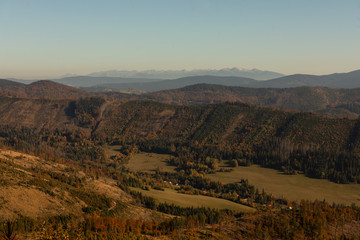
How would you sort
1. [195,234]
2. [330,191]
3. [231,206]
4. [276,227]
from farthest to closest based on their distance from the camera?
[330,191] < [231,206] < [276,227] < [195,234]

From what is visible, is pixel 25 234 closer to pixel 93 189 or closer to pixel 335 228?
pixel 93 189

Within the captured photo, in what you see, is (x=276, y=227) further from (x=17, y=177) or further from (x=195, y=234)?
(x=17, y=177)

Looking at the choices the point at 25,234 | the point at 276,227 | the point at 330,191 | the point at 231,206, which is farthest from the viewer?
the point at 330,191

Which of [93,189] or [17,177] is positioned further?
[93,189]

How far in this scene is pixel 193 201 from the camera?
6255 inches

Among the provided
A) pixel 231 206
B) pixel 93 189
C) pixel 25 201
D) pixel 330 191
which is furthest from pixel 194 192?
pixel 25 201

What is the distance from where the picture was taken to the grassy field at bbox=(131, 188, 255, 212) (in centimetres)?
15312

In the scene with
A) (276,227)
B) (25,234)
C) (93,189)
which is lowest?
(93,189)

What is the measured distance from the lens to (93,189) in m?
145

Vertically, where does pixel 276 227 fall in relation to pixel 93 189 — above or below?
above

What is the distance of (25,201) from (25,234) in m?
30.8

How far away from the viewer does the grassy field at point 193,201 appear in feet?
502

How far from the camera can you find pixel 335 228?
93.1 meters

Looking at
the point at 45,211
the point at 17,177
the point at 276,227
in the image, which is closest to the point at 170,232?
the point at 276,227
